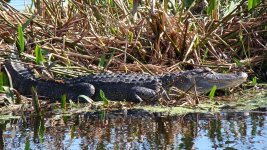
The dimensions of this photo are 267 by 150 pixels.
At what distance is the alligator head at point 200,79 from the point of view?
671cm

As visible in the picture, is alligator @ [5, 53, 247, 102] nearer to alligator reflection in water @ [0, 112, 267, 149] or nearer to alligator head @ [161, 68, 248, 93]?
alligator head @ [161, 68, 248, 93]

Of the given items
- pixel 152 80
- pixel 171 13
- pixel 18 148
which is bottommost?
pixel 18 148

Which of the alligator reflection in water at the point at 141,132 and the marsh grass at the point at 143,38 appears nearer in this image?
the alligator reflection in water at the point at 141,132

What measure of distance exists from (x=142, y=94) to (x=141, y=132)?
5.82ft

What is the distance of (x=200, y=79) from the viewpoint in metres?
6.93

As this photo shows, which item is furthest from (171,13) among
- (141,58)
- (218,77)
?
(218,77)

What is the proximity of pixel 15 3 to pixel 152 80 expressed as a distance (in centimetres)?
433

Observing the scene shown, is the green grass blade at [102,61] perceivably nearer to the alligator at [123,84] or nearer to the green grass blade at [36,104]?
the alligator at [123,84]

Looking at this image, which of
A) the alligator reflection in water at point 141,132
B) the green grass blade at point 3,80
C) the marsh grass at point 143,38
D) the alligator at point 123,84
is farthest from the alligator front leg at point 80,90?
the alligator reflection in water at point 141,132

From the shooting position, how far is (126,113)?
5863 millimetres

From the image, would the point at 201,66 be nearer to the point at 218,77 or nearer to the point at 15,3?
the point at 218,77

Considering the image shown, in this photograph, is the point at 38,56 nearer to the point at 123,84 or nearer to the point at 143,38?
the point at 123,84

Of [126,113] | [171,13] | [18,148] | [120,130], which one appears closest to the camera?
[18,148]

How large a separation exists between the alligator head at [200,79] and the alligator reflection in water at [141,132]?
107 cm
